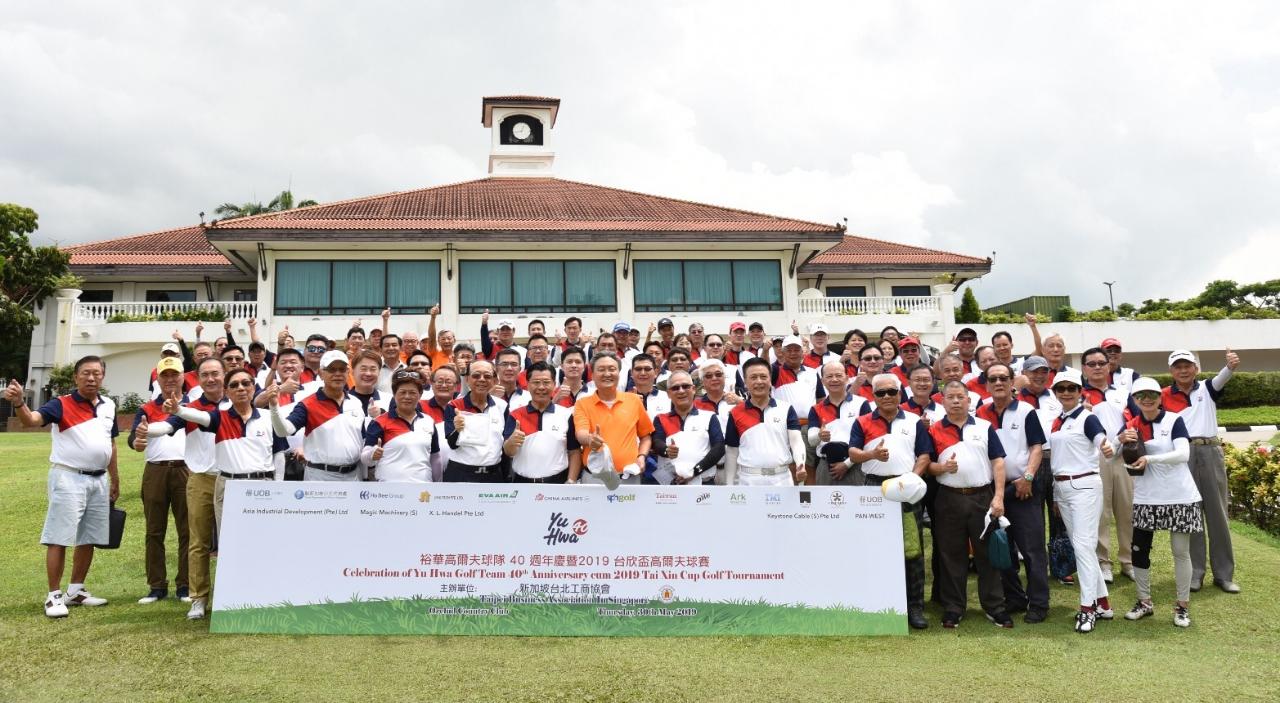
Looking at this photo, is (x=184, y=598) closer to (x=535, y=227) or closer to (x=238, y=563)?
(x=238, y=563)

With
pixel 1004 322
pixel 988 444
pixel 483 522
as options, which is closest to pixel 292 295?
pixel 483 522

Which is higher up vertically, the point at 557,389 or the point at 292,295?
the point at 292,295

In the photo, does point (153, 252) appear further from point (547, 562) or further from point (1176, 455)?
point (1176, 455)

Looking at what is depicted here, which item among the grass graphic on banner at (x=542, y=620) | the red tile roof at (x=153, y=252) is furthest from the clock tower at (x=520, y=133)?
the grass graphic on banner at (x=542, y=620)

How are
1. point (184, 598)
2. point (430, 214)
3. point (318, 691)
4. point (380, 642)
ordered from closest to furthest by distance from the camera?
point (318, 691) → point (380, 642) → point (184, 598) → point (430, 214)

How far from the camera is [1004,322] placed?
86.0 ft

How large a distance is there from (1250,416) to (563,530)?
23085 mm

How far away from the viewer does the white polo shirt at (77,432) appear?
578cm

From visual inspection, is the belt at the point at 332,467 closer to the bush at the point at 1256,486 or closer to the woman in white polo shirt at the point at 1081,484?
the woman in white polo shirt at the point at 1081,484

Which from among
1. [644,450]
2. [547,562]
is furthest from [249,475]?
[644,450]

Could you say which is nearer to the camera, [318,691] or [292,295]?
[318,691]

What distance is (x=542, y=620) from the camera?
5.20 m

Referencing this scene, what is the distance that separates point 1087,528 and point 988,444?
0.93 metres

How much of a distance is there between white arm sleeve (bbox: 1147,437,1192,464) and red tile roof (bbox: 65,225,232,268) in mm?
25324
